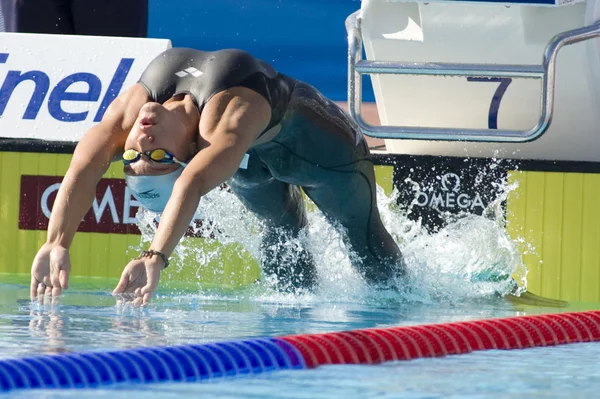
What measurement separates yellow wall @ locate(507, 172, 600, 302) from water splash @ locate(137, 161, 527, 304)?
Answer: 0.27 feet

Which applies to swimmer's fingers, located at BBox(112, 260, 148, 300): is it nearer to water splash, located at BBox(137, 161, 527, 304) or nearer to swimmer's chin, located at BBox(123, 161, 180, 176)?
swimmer's chin, located at BBox(123, 161, 180, 176)

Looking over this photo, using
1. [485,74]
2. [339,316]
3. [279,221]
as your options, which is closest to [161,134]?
[339,316]

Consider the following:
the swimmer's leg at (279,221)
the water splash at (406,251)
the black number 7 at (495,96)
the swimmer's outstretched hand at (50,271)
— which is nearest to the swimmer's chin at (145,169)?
the swimmer's outstretched hand at (50,271)

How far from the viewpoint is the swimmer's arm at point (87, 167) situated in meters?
3.45

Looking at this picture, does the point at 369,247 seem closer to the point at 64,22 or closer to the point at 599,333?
the point at 599,333

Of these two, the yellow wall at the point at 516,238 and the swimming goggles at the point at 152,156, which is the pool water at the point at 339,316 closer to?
the yellow wall at the point at 516,238

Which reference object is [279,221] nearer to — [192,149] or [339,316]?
[339,316]

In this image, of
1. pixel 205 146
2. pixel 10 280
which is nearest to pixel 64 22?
pixel 10 280

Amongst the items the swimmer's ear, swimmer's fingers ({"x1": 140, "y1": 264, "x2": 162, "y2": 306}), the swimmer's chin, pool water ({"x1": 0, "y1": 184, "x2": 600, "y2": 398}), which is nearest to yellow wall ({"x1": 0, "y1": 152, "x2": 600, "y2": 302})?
pool water ({"x1": 0, "y1": 184, "x2": 600, "y2": 398})

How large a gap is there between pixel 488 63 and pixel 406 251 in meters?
1.01

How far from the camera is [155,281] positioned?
299 cm

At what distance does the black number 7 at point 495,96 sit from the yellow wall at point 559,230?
30 centimetres

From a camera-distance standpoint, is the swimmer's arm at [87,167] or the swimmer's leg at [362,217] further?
the swimmer's leg at [362,217]

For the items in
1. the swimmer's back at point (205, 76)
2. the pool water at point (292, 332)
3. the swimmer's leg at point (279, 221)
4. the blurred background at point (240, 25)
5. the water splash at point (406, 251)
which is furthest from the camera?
the blurred background at point (240, 25)
